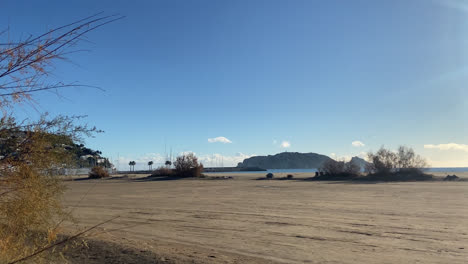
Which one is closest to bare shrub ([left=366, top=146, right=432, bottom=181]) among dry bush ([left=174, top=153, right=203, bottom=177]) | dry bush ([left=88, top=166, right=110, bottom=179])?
dry bush ([left=174, top=153, right=203, bottom=177])

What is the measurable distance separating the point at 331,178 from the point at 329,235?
1457 inches

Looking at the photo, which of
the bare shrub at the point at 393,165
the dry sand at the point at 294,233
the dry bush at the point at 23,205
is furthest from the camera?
the bare shrub at the point at 393,165

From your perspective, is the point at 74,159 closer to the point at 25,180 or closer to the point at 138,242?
the point at 25,180

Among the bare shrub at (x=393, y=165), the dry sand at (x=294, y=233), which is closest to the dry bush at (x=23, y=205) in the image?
the dry sand at (x=294, y=233)

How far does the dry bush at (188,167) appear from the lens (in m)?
53.1

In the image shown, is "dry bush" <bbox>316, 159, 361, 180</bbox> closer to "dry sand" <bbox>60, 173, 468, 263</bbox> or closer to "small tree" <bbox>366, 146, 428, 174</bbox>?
"small tree" <bbox>366, 146, 428, 174</bbox>

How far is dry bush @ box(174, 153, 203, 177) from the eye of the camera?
2090 inches

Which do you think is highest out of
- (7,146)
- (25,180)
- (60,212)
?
(7,146)

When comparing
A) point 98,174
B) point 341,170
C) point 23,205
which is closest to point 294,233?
point 23,205

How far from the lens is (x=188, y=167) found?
53.1 m

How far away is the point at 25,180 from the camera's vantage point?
4746mm

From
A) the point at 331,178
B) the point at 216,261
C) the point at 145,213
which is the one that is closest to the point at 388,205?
the point at 145,213

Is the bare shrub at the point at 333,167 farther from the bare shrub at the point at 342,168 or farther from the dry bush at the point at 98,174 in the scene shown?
the dry bush at the point at 98,174

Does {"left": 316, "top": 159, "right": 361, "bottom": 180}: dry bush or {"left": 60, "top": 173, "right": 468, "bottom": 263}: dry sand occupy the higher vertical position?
{"left": 316, "top": 159, "right": 361, "bottom": 180}: dry bush
